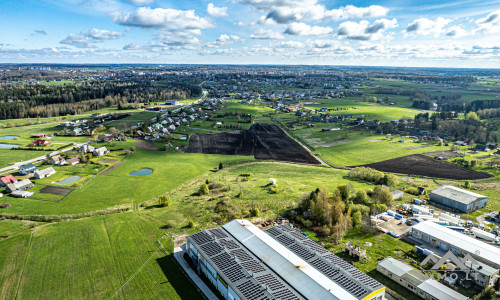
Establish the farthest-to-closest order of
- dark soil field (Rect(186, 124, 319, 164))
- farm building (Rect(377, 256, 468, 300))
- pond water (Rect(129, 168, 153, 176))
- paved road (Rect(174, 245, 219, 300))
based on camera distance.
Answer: dark soil field (Rect(186, 124, 319, 164)) → pond water (Rect(129, 168, 153, 176)) → paved road (Rect(174, 245, 219, 300)) → farm building (Rect(377, 256, 468, 300))

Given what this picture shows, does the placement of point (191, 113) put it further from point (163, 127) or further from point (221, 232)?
point (221, 232)

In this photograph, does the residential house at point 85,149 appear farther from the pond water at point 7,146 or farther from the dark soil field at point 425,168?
the dark soil field at point 425,168

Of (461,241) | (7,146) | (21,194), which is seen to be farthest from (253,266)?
(7,146)

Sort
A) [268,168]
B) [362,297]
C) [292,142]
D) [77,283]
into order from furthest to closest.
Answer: [292,142] < [268,168] < [77,283] < [362,297]

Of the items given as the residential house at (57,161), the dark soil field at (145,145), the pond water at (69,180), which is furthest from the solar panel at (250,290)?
the dark soil field at (145,145)

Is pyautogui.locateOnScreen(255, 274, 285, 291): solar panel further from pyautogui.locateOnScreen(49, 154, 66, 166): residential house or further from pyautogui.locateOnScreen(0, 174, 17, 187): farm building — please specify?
pyautogui.locateOnScreen(49, 154, 66, 166): residential house

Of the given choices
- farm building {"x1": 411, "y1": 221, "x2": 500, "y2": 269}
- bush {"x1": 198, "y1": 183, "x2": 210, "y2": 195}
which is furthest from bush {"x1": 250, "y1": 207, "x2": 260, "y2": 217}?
farm building {"x1": 411, "y1": 221, "x2": 500, "y2": 269}

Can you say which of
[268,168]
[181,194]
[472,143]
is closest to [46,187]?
[181,194]
